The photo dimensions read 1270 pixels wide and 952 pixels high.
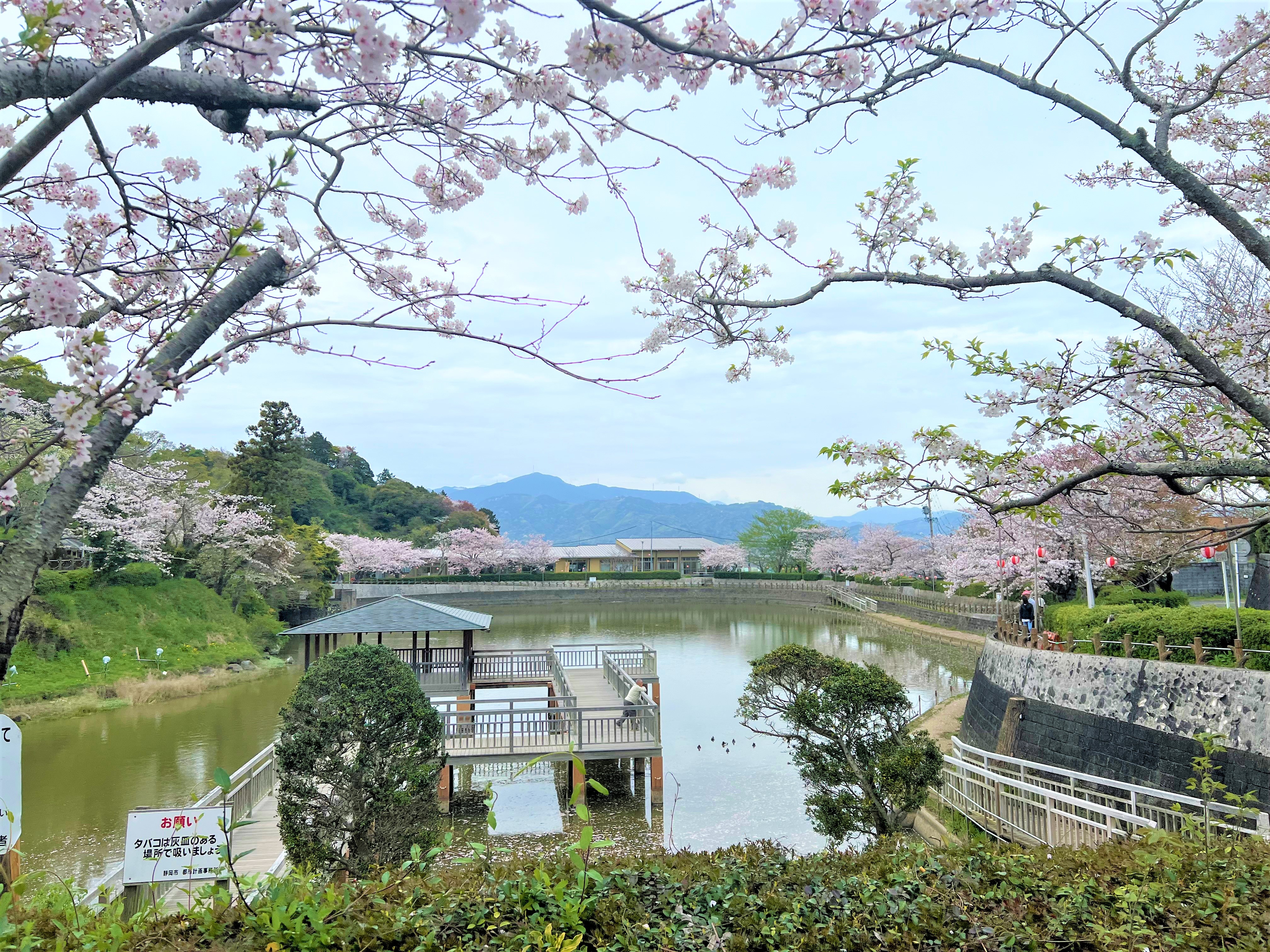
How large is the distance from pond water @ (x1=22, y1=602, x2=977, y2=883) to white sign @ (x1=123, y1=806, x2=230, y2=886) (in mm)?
1755

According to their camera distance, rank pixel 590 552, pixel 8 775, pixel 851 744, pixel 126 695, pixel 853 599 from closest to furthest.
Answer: pixel 8 775 → pixel 851 744 → pixel 126 695 → pixel 853 599 → pixel 590 552

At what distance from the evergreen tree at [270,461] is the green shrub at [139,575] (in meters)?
8.35

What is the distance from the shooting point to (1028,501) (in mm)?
3814

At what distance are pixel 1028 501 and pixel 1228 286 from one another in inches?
495

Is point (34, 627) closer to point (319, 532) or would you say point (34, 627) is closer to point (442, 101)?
point (319, 532)

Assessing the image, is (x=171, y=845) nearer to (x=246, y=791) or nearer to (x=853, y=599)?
(x=246, y=791)

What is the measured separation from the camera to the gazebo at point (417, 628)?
13.2 m

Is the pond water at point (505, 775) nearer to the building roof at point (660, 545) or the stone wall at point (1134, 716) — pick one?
the stone wall at point (1134, 716)

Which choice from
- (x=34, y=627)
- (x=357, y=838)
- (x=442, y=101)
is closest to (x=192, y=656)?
(x=34, y=627)

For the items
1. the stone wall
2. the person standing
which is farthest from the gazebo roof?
the person standing

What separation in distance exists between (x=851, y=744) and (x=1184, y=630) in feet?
15.9

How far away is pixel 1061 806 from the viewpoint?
29.0 feet

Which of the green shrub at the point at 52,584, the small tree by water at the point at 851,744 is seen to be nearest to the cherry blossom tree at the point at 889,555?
the small tree by water at the point at 851,744

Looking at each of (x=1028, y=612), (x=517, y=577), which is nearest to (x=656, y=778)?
(x=1028, y=612)
